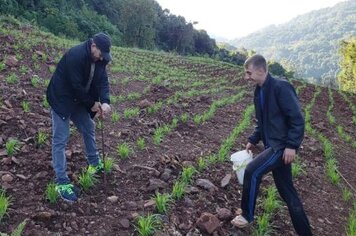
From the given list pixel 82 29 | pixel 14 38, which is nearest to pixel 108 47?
pixel 14 38

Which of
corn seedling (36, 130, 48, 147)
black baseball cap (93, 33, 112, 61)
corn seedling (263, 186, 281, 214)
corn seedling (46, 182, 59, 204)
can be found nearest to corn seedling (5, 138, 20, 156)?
corn seedling (36, 130, 48, 147)

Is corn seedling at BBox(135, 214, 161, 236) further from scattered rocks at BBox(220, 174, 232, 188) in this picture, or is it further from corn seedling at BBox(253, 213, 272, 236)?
scattered rocks at BBox(220, 174, 232, 188)

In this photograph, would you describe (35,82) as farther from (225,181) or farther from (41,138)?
(225,181)

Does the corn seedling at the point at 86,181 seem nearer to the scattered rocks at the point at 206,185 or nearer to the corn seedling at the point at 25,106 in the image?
the scattered rocks at the point at 206,185

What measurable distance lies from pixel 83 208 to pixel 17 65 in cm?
790

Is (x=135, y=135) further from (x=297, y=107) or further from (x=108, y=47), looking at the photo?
(x=297, y=107)

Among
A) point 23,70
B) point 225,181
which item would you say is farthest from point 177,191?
point 23,70

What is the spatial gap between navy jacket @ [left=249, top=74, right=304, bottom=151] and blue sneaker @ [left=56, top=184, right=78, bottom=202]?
2.39m

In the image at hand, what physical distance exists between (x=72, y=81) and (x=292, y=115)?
2.57 meters

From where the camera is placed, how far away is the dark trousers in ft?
14.4

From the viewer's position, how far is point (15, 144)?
5.89 m

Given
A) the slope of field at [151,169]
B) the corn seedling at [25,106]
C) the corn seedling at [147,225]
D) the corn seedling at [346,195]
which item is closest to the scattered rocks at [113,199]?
the slope of field at [151,169]

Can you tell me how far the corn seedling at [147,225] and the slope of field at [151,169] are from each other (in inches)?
2.7

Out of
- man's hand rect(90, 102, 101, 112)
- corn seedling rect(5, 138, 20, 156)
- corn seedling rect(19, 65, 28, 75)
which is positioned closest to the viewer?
man's hand rect(90, 102, 101, 112)
